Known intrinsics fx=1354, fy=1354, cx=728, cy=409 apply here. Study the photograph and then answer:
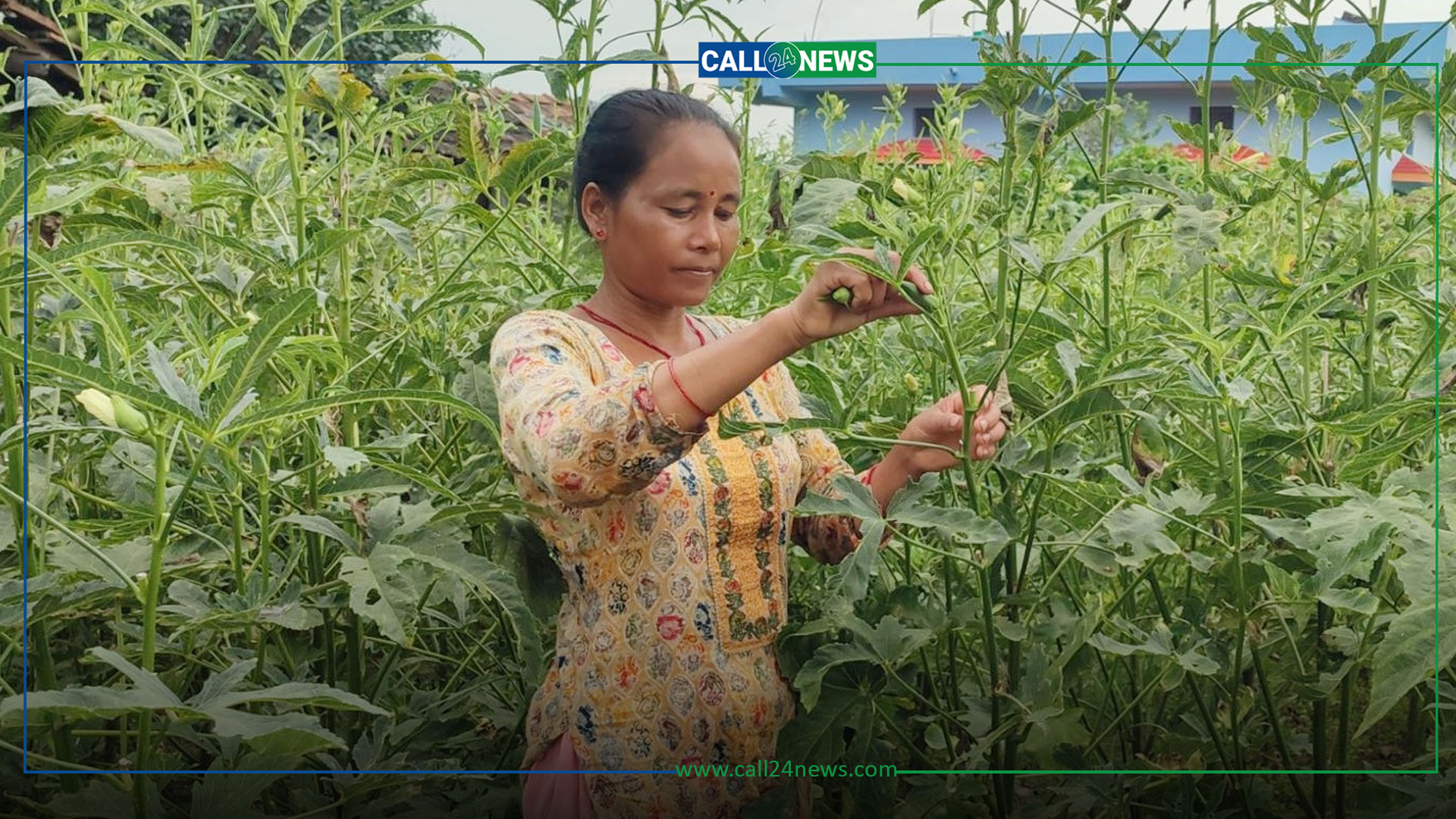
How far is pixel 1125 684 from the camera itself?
63.1 inches

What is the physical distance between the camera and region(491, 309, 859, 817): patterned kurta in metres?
1.23

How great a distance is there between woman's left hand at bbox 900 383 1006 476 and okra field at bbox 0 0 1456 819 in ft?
0.11

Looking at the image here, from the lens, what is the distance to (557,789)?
1263 millimetres

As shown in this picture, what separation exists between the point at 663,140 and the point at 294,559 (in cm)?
52

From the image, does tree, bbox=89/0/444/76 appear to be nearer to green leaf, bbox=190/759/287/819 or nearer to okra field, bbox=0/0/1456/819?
okra field, bbox=0/0/1456/819

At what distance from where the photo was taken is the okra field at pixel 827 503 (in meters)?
1.06

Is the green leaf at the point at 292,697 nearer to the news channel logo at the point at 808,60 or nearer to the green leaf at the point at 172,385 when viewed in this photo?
the green leaf at the point at 172,385

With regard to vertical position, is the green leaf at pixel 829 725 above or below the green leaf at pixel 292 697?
below

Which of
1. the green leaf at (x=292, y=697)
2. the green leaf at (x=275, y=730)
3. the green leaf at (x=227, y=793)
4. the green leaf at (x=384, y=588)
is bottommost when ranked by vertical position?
the green leaf at (x=227, y=793)

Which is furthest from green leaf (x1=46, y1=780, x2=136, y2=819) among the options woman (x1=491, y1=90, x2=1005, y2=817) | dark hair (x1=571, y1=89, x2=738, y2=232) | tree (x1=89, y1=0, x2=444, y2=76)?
tree (x1=89, y1=0, x2=444, y2=76)

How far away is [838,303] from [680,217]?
249mm

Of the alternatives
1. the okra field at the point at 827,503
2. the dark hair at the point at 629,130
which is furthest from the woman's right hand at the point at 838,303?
the dark hair at the point at 629,130

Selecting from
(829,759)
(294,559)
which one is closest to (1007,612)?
(829,759)

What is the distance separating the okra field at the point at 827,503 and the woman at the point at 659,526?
54mm
